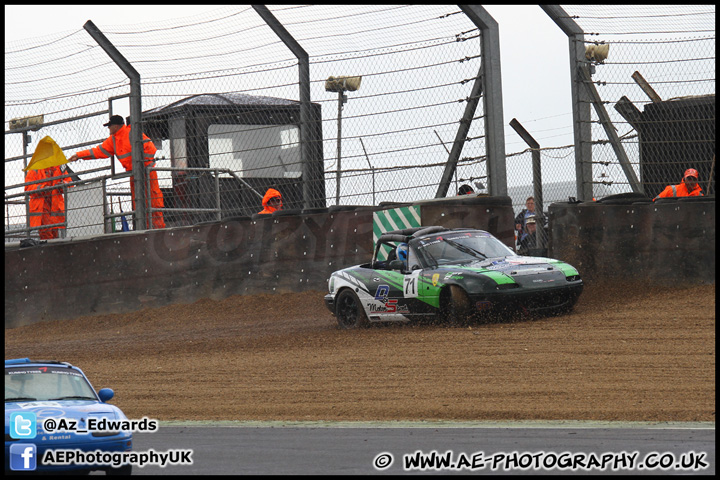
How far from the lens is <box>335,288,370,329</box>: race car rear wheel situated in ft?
46.0

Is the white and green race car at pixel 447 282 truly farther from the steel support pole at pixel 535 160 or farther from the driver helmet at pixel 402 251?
the steel support pole at pixel 535 160

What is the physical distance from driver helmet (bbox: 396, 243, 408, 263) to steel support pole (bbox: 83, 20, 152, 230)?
4933mm

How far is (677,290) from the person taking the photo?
13.6 meters

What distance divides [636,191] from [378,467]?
29.6 ft

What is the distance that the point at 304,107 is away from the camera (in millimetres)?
16094

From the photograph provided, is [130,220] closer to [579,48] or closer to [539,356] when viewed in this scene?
[579,48]

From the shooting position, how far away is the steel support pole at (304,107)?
1573 centimetres

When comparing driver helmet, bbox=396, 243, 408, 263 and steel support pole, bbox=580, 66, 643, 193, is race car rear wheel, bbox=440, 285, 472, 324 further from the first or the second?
steel support pole, bbox=580, 66, 643, 193

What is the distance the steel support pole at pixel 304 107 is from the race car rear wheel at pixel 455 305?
3516mm

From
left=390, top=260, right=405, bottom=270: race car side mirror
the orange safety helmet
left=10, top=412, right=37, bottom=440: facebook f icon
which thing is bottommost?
left=10, top=412, right=37, bottom=440: facebook f icon

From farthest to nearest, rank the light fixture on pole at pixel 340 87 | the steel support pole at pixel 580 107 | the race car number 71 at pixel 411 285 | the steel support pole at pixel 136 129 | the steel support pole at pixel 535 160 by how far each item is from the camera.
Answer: the steel support pole at pixel 136 129, the steel support pole at pixel 535 160, the light fixture on pole at pixel 340 87, the steel support pole at pixel 580 107, the race car number 71 at pixel 411 285

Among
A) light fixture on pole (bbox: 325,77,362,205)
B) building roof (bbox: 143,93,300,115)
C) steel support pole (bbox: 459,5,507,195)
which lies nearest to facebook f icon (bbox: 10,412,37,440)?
light fixture on pole (bbox: 325,77,362,205)

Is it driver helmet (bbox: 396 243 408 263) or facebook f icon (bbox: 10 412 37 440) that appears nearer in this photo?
facebook f icon (bbox: 10 412 37 440)

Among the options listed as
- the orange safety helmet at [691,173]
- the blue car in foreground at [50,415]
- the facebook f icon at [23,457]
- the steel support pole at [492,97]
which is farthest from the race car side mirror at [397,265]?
the facebook f icon at [23,457]
